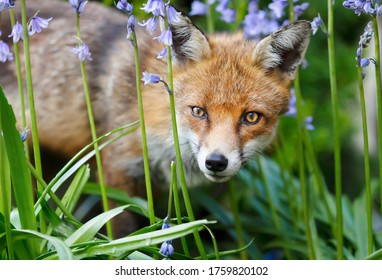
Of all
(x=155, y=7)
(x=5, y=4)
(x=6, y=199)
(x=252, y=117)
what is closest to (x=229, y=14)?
(x=252, y=117)

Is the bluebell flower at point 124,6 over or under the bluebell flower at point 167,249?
over

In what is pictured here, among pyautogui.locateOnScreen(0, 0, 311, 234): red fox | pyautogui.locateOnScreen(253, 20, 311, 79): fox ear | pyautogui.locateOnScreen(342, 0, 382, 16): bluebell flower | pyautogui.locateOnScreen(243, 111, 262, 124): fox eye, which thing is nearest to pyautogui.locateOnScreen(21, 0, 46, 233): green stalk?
pyautogui.locateOnScreen(0, 0, 311, 234): red fox

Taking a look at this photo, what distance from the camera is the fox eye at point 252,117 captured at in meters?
3.17

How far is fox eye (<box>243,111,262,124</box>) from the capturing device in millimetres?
3166

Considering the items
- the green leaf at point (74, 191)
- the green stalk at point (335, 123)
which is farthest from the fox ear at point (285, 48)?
the green leaf at point (74, 191)

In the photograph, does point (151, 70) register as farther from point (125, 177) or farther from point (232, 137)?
point (232, 137)

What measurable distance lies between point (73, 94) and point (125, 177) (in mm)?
671

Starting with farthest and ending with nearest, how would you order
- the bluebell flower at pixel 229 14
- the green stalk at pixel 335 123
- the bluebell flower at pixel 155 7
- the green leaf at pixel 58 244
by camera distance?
1. the bluebell flower at pixel 229 14
2. the green stalk at pixel 335 123
3. the bluebell flower at pixel 155 7
4. the green leaf at pixel 58 244

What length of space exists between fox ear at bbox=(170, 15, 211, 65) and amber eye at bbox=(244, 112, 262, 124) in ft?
1.38

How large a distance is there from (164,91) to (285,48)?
0.76 meters

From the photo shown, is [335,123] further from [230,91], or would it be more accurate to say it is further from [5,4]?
[5,4]

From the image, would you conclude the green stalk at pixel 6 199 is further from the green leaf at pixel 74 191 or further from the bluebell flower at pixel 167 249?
the bluebell flower at pixel 167 249

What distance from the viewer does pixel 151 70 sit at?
3695 mm
